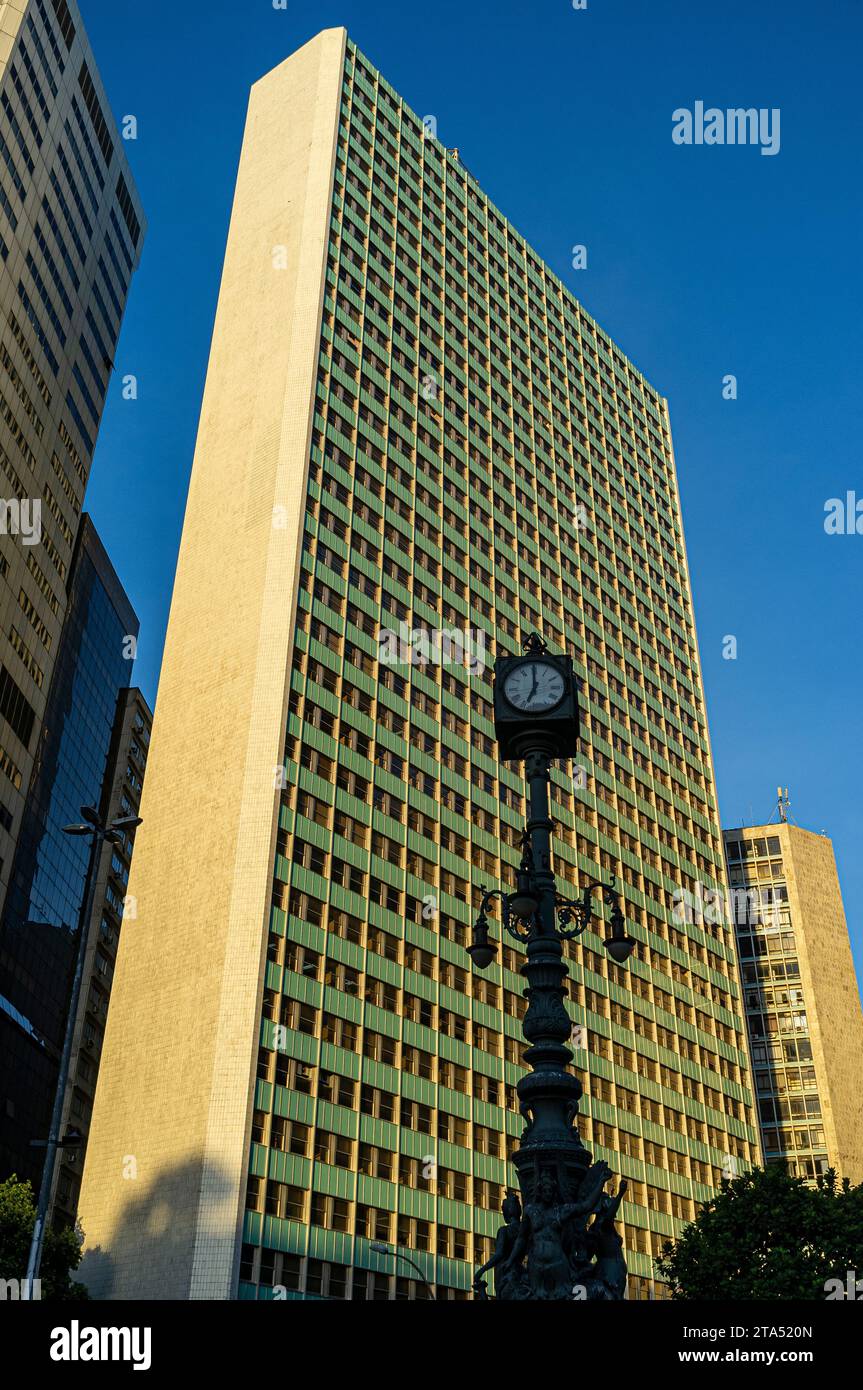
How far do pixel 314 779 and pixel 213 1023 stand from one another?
45.8 feet

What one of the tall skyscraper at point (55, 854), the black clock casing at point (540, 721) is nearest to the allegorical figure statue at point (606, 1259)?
the black clock casing at point (540, 721)

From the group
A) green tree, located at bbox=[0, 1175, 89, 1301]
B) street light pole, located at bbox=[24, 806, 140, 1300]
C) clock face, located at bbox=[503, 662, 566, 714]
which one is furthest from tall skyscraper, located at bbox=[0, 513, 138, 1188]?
clock face, located at bbox=[503, 662, 566, 714]

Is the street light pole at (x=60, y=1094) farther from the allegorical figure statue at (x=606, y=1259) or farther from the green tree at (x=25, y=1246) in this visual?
the allegorical figure statue at (x=606, y=1259)

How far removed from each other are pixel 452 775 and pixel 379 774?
7223 millimetres

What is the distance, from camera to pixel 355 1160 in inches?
2240

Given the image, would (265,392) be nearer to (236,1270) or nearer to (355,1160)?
(355,1160)

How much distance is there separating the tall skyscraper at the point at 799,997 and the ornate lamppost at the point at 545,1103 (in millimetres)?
97825

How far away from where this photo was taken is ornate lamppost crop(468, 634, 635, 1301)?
39.9ft

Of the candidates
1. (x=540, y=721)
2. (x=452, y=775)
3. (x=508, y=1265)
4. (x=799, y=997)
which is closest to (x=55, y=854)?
(x=452, y=775)

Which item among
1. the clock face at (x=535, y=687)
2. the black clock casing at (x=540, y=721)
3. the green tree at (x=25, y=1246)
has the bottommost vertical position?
the green tree at (x=25, y=1246)

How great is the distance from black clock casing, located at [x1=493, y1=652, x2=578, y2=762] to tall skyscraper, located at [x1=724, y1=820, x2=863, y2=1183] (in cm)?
9758

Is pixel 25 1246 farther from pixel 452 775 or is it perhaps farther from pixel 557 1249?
pixel 452 775

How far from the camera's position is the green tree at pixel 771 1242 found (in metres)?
45.1

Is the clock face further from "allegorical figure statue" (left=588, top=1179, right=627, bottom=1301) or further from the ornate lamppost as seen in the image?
"allegorical figure statue" (left=588, top=1179, right=627, bottom=1301)
